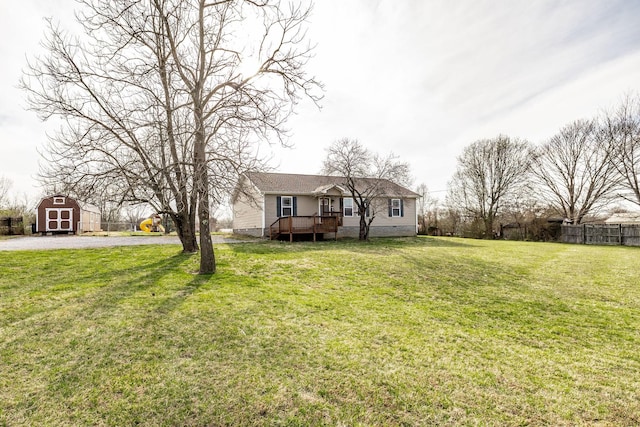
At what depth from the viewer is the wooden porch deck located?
731 inches

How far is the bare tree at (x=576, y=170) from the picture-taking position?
2812 centimetres

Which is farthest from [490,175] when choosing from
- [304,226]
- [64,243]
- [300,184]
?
[64,243]

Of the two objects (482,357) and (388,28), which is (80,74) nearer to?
(388,28)

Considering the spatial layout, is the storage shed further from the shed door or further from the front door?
the front door

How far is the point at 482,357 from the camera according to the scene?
457 centimetres

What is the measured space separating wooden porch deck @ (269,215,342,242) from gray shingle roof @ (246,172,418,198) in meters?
2.00

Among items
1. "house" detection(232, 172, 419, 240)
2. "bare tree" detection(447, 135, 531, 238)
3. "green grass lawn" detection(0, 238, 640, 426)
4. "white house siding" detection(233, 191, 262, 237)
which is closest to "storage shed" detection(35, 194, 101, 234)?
"white house siding" detection(233, 191, 262, 237)

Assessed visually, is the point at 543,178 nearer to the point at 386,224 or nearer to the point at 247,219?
the point at 386,224

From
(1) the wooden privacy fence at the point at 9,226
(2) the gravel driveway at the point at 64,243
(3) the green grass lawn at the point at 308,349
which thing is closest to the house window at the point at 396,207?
(2) the gravel driveway at the point at 64,243

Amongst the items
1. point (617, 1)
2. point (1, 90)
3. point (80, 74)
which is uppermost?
point (617, 1)

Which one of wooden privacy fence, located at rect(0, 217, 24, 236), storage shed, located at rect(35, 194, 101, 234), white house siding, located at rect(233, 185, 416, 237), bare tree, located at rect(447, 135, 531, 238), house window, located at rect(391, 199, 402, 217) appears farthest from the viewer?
bare tree, located at rect(447, 135, 531, 238)

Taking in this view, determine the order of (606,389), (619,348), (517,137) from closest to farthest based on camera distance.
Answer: (606,389) → (619,348) → (517,137)

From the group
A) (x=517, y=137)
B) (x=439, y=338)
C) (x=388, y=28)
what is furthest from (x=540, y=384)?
(x=517, y=137)

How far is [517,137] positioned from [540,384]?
31694 mm
